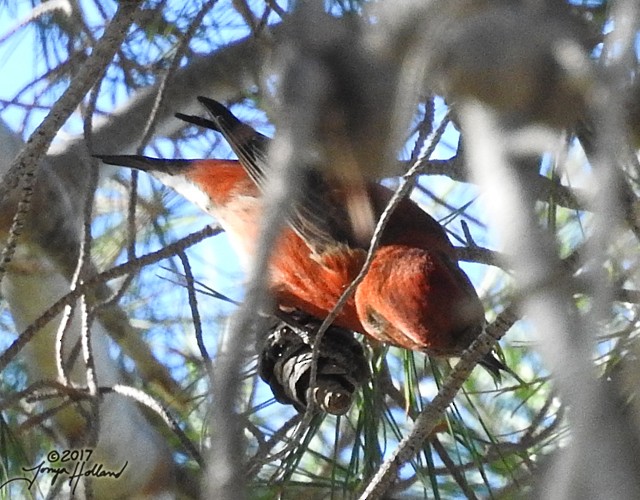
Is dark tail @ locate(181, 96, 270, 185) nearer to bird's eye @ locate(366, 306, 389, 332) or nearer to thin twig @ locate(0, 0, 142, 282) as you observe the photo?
bird's eye @ locate(366, 306, 389, 332)

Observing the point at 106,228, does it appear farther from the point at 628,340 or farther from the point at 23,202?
the point at 628,340

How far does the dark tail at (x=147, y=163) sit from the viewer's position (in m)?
1.54

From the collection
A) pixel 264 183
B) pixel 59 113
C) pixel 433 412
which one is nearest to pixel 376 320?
pixel 264 183

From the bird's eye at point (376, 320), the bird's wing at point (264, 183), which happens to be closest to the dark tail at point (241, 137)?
the bird's wing at point (264, 183)

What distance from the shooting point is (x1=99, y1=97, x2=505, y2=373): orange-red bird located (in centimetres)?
127

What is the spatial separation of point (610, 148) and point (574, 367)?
79 millimetres

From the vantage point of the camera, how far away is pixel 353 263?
145cm

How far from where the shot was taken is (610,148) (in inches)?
12.8

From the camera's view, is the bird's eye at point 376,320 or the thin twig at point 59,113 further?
the bird's eye at point 376,320

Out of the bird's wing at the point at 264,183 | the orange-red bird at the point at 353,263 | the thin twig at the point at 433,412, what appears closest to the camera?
the thin twig at the point at 433,412

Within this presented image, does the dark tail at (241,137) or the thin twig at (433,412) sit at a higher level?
the dark tail at (241,137)
